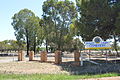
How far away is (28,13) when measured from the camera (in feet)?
172

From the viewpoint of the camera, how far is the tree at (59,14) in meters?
47.5

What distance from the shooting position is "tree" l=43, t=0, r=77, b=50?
4750 cm

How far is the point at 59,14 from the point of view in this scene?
48094 millimetres

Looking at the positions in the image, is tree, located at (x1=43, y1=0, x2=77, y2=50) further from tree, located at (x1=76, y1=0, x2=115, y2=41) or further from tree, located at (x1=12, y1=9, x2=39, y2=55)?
tree, located at (x1=76, y1=0, x2=115, y2=41)

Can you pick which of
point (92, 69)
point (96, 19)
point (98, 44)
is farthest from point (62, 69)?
point (96, 19)

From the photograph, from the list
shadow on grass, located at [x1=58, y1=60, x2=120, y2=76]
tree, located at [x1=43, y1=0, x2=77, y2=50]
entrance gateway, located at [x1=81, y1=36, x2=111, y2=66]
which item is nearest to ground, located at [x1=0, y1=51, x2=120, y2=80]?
shadow on grass, located at [x1=58, y1=60, x2=120, y2=76]

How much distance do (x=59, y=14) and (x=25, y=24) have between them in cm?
1018

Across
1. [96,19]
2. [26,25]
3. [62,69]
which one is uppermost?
[26,25]

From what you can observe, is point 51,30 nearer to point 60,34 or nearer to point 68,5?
point 60,34

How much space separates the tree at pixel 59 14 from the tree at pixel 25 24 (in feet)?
13.7

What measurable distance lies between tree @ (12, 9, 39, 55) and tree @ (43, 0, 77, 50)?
4.19 m

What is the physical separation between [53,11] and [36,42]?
1389 cm

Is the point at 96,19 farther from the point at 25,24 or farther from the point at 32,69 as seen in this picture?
the point at 25,24

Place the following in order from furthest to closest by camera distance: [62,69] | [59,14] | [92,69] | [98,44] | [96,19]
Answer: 1. [59,14]
2. [96,19]
3. [98,44]
4. [62,69]
5. [92,69]
